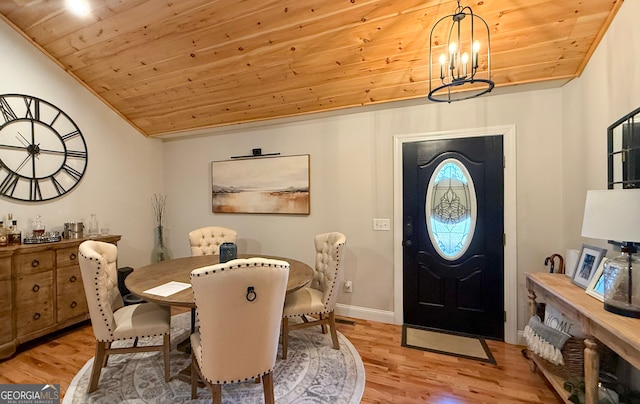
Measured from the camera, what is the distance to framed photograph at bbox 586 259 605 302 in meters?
1.64

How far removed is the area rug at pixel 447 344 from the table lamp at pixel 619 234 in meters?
1.23

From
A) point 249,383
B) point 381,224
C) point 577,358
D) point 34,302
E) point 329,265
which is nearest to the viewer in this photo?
point 577,358

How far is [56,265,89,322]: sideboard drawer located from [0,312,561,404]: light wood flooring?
239mm

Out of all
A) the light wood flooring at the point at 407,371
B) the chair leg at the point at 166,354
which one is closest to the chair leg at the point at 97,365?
the light wood flooring at the point at 407,371

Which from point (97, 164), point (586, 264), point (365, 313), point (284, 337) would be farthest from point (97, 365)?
point (586, 264)

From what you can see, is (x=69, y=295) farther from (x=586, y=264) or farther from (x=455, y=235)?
(x=586, y=264)

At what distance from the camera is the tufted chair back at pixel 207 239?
10.7ft

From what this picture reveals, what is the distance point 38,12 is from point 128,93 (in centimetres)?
96

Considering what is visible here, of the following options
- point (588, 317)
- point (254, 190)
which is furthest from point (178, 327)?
point (588, 317)

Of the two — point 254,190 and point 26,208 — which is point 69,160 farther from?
point 254,190

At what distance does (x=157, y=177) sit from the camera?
14.2ft

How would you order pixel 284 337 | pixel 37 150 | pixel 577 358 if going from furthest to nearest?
pixel 37 150, pixel 284 337, pixel 577 358

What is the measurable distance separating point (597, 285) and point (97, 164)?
499 centimetres

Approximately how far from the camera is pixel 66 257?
9.29 ft
